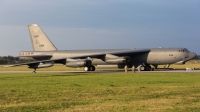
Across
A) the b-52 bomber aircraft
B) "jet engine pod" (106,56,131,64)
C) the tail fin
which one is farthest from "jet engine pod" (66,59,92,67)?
the tail fin

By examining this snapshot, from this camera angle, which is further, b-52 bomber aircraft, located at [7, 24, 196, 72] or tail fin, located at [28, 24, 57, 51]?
tail fin, located at [28, 24, 57, 51]

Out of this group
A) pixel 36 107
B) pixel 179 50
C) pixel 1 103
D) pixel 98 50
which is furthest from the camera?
pixel 98 50

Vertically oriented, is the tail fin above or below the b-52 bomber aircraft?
above

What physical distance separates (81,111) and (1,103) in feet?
10.2

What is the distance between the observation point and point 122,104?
34.3 feet

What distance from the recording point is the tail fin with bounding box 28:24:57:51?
46.8 metres

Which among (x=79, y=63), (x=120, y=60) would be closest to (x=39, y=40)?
(x=79, y=63)

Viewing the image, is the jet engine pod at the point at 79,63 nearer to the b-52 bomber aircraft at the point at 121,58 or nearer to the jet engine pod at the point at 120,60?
the b-52 bomber aircraft at the point at 121,58

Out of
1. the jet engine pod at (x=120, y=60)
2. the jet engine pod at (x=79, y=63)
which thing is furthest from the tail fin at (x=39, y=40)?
the jet engine pod at (x=120, y=60)

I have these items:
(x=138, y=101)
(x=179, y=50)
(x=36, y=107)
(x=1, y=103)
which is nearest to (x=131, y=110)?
(x=138, y=101)

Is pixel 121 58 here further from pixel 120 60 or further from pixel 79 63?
pixel 79 63

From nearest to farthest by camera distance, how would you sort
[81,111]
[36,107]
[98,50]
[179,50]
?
[81,111] < [36,107] < [179,50] < [98,50]

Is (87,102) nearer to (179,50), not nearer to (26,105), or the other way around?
(26,105)

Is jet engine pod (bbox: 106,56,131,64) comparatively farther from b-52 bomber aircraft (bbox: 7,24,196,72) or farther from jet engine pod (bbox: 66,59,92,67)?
jet engine pod (bbox: 66,59,92,67)
